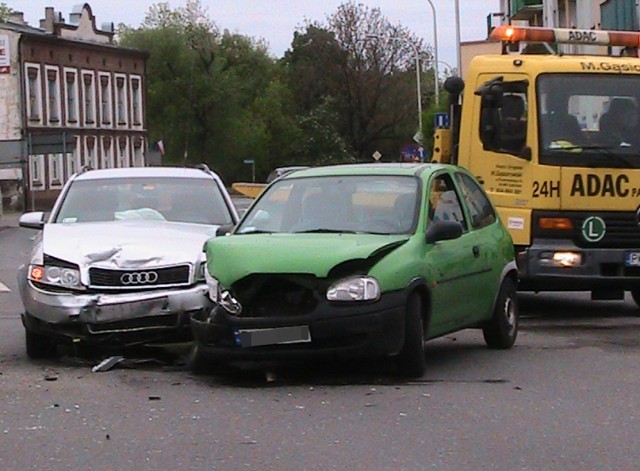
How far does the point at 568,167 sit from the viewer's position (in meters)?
13.9

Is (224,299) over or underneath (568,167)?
underneath

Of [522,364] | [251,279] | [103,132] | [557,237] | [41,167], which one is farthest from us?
[103,132]

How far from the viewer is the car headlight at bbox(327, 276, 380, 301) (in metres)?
9.37

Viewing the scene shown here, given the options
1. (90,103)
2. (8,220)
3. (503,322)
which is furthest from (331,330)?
(90,103)

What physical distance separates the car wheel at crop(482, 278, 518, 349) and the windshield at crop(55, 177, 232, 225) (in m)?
2.54

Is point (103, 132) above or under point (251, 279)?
above

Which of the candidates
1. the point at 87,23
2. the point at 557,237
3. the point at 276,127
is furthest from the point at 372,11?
the point at 557,237

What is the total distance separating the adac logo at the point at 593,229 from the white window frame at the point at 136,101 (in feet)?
224

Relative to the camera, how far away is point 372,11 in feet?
299

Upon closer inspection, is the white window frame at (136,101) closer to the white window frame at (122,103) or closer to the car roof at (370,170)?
the white window frame at (122,103)

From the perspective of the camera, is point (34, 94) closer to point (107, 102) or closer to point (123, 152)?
point (107, 102)

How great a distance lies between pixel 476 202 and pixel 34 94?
5993 cm

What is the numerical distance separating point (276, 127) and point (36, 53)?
104ft

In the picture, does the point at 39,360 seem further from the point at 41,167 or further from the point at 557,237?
the point at 41,167
